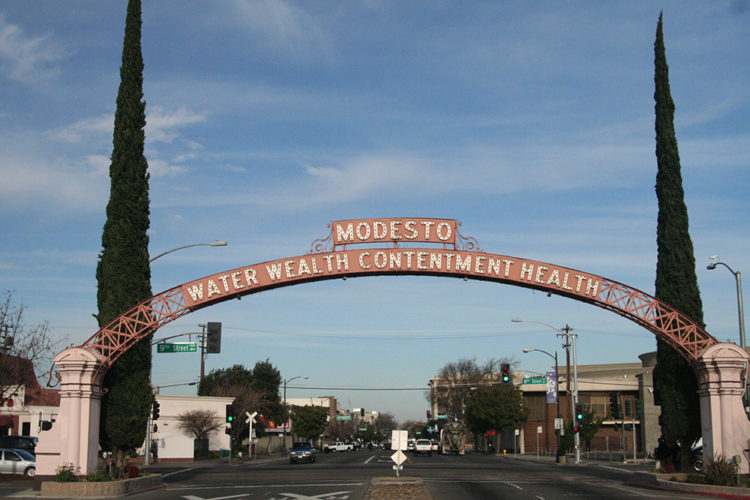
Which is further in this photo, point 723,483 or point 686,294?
point 686,294

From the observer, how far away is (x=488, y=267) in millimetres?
26781

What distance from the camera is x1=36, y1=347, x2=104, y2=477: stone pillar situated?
Answer: 23.8 m

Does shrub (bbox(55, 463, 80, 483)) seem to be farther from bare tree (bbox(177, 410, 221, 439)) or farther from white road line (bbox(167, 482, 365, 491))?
bare tree (bbox(177, 410, 221, 439))

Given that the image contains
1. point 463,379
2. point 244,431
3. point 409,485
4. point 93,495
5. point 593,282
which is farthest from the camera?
point 463,379

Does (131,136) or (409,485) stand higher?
(131,136)

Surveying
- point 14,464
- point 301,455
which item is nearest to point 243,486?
point 14,464

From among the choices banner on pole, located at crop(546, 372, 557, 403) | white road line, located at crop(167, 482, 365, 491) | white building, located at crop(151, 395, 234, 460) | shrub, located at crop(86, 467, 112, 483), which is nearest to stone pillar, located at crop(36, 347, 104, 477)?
shrub, located at crop(86, 467, 112, 483)

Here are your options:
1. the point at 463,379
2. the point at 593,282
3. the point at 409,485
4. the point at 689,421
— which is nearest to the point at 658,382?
the point at 689,421

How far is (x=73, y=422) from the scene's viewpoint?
78.4 feet

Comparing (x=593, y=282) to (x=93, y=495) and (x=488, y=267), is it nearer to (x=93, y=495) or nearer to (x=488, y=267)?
(x=488, y=267)

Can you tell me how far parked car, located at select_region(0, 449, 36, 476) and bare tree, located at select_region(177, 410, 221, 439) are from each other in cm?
3123

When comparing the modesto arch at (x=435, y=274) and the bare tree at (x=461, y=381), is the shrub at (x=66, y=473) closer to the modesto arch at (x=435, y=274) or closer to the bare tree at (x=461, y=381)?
the modesto arch at (x=435, y=274)

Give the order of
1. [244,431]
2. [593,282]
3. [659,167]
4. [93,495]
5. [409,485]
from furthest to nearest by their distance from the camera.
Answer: [244,431] < [659,167] < [593,282] < [409,485] < [93,495]

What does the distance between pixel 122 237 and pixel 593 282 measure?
1651cm
